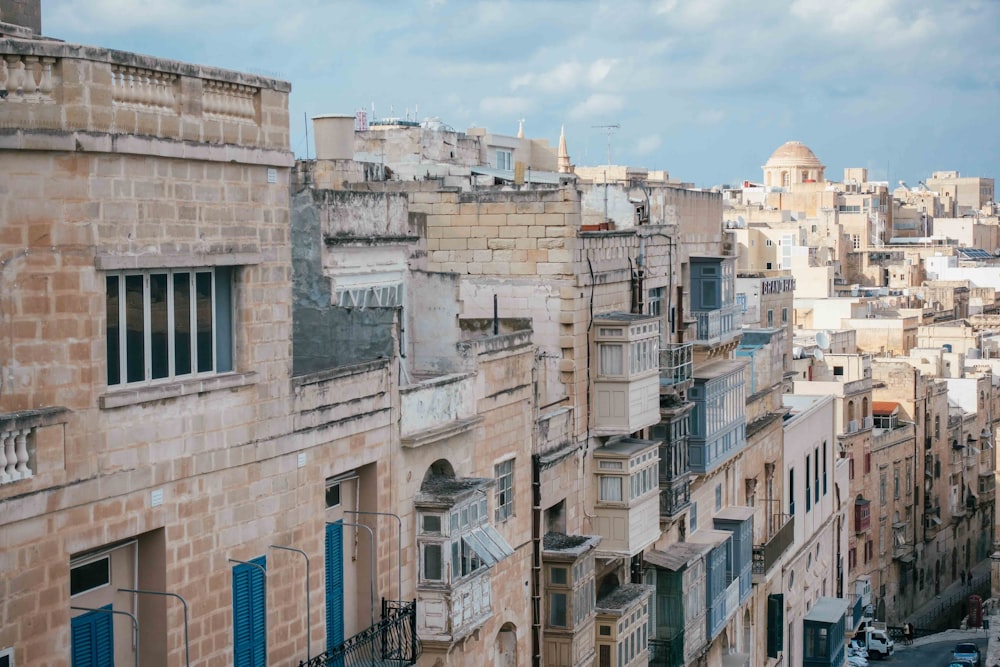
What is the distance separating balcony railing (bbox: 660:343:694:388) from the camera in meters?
23.6

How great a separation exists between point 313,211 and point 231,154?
14.7 feet

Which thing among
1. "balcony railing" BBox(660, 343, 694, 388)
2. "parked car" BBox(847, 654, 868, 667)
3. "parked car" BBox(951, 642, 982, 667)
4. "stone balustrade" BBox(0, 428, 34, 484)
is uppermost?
"stone balustrade" BBox(0, 428, 34, 484)

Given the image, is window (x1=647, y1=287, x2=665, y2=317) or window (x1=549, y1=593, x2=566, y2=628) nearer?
window (x1=549, y1=593, x2=566, y2=628)

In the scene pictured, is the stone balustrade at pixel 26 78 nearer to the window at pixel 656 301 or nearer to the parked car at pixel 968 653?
the window at pixel 656 301

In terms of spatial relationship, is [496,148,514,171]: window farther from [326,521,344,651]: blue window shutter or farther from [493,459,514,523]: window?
[326,521,344,651]: blue window shutter

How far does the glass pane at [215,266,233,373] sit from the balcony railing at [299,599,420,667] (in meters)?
2.73

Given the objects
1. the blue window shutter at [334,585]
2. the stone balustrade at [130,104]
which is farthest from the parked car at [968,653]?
the stone balustrade at [130,104]

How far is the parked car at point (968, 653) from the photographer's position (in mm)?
50844

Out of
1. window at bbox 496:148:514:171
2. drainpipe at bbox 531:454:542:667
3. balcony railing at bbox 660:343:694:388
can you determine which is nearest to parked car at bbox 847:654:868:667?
window at bbox 496:148:514:171

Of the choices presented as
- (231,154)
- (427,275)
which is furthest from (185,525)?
(427,275)

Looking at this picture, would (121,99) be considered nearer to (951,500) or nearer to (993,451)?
(951,500)

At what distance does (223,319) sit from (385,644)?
384 cm

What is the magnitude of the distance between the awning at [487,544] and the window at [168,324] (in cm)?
432

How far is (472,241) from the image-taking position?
20.8 meters
